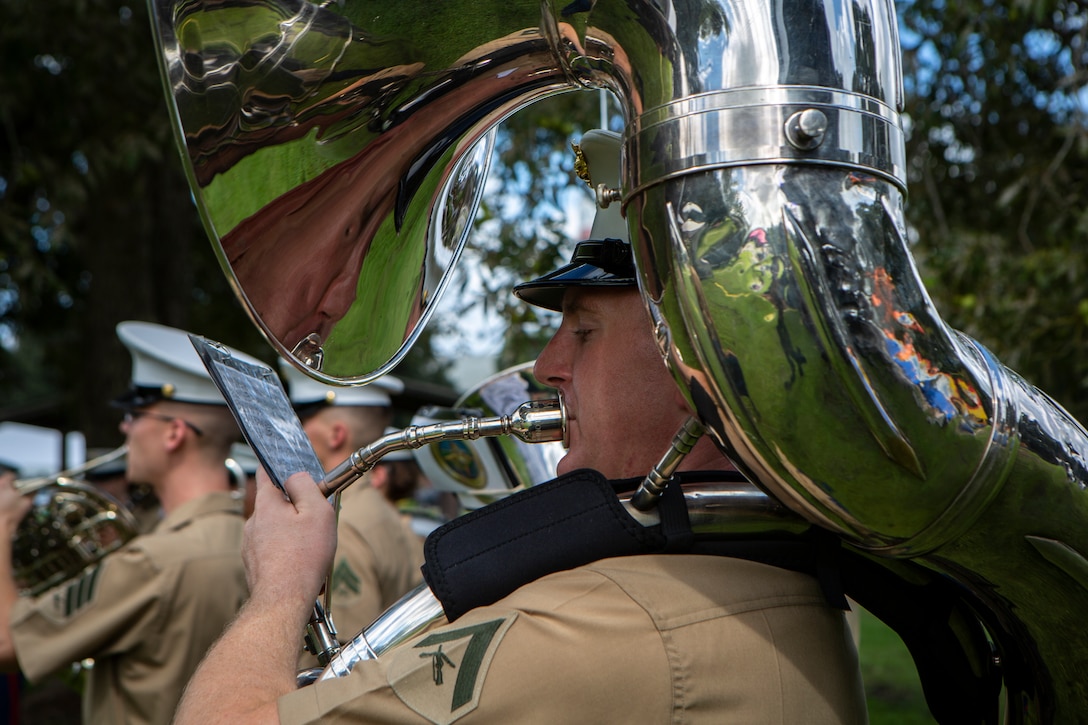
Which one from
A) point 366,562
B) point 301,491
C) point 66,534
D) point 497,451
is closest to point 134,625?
point 366,562

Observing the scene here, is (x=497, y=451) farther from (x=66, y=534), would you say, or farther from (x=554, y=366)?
(x=66, y=534)

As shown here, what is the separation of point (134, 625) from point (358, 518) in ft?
4.02

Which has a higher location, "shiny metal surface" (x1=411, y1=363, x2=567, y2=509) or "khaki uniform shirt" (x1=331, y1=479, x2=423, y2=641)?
"shiny metal surface" (x1=411, y1=363, x2=567, y2=509)

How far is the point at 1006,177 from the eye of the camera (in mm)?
4727

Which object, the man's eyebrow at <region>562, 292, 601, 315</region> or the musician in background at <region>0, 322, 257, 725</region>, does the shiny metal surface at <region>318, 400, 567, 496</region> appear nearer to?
the man's eyebrow at <region>562, 292, 601, 315</region>

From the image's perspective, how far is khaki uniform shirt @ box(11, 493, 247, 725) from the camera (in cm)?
316

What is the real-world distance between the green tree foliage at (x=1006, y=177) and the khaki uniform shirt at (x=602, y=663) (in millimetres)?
2567

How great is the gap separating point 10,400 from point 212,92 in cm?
2526

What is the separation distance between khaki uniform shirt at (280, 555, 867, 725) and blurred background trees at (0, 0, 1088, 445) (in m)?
2.38

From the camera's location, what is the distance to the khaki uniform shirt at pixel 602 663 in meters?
1.22

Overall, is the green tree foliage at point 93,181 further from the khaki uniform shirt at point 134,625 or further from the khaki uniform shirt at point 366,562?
the khaki uniform shirt at point 134,625

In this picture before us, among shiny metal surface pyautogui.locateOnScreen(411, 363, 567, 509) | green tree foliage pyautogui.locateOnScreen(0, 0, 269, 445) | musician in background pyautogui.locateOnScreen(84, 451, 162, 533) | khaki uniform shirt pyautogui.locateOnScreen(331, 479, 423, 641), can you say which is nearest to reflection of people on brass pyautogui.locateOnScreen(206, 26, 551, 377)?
shiny metal surface pyautogui.locateOnScreen(411, 363, 567, 509)

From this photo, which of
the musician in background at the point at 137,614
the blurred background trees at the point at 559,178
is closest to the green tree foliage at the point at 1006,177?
the blurred background trees at the point at 559,178

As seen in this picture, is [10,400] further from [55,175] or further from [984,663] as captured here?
[984,663]
